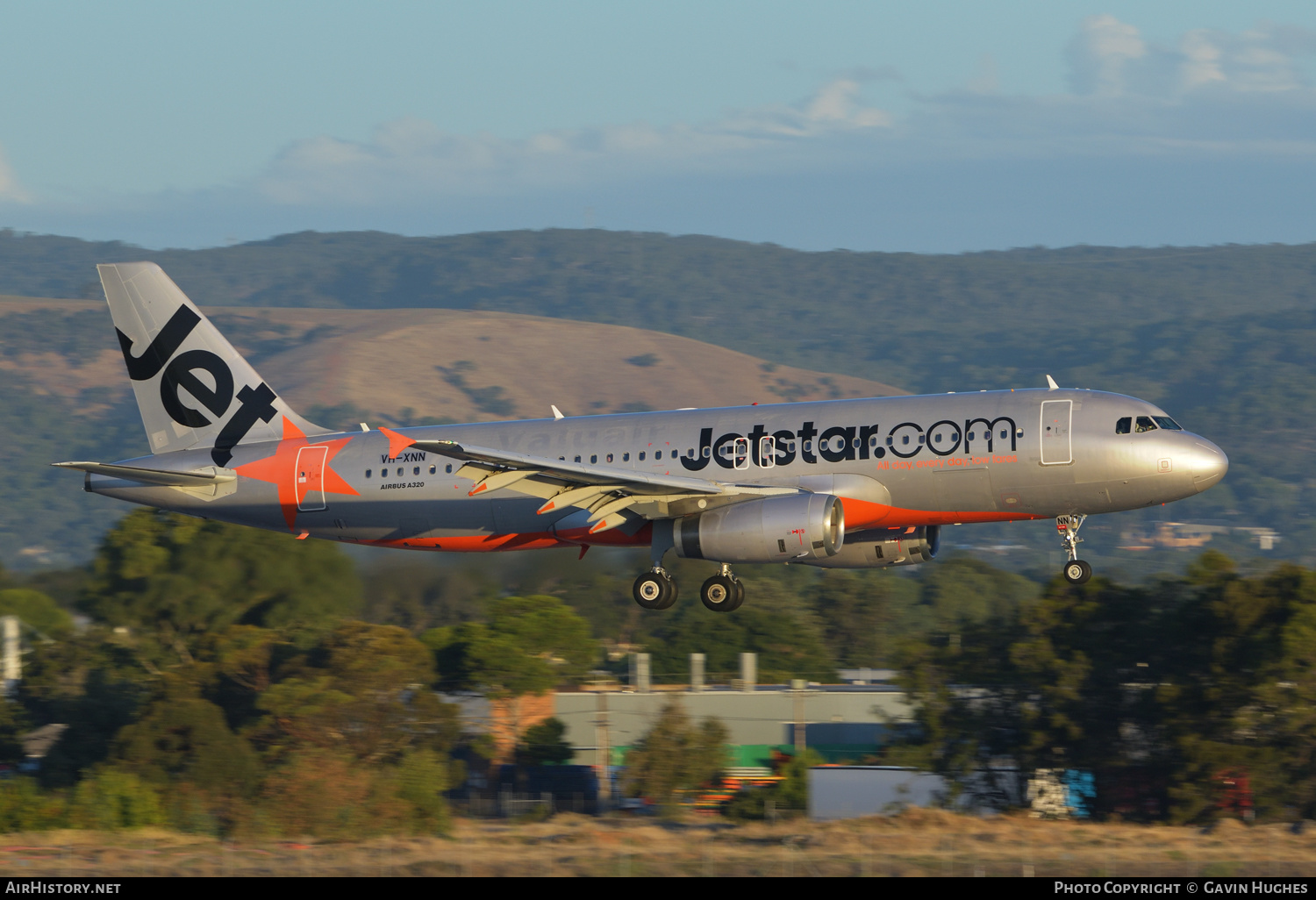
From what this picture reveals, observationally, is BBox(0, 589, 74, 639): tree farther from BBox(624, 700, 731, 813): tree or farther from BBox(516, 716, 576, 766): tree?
BBox(624, 700, 731, 813): tree

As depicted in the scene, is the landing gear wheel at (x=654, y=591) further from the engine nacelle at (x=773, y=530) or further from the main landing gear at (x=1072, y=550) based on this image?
the main landing gear at (x=1072, y=550)

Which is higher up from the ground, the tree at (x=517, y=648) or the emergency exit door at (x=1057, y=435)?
the emergency exit door at (x=1057, y=435)

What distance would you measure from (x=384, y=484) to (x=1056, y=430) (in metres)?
18.4

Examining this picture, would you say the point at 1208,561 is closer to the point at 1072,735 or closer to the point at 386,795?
the point at 1072,735

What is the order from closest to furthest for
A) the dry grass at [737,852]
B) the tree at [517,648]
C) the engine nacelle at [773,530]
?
the dry grass at [737,852] < the engine nacelle at [773,530] < the tree at [517,648]

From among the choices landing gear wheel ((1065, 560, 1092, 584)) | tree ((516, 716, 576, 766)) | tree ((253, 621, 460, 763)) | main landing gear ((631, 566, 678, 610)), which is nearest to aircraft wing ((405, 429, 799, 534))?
main landing gear ((631, 566, 678, 610))

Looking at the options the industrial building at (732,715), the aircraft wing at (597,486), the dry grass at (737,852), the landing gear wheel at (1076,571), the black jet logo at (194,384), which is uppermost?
the black jet logo at (194,384)

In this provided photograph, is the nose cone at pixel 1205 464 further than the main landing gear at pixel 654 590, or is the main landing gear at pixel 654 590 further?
the main landing gear at pixel 654 590

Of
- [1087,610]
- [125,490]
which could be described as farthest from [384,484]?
[1087,610]

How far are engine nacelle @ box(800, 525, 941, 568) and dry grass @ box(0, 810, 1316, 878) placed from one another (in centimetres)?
745

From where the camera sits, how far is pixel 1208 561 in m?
64.9

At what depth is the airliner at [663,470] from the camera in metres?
39.0

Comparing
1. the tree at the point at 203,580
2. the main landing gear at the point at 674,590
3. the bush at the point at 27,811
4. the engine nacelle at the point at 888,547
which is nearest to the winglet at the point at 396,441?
the main landing gear at the point at 674,590

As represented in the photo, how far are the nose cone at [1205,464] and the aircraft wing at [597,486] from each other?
9939 millimetres
